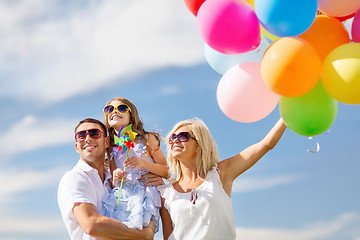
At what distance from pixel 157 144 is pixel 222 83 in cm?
159

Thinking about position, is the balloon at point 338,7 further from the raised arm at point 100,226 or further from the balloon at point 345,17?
the raised arm at point 100,226

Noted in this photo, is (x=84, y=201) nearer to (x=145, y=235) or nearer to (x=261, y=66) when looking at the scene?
(x=145, y=235)

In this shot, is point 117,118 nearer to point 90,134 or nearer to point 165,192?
point 90,134

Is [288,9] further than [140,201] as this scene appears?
No

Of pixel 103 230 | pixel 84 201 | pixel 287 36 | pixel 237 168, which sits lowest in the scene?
pixel 103 230

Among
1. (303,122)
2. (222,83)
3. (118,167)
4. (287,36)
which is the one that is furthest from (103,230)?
(287,36)

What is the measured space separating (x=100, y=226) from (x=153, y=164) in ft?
3.40

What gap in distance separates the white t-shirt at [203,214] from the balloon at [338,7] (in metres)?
2.21

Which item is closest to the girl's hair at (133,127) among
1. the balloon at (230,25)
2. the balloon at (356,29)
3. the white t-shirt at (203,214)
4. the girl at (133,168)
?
the girl at (133,168)

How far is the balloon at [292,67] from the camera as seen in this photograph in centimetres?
432

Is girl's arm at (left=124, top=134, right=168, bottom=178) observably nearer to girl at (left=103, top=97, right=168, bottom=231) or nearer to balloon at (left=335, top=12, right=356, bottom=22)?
girl at (left=103, top=97, right=168, bottom=231)

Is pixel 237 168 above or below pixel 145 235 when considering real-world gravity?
above

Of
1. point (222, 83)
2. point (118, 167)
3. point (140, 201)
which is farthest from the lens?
point (118, 167)

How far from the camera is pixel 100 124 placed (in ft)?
20.1
